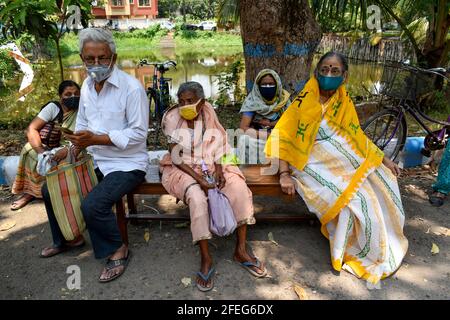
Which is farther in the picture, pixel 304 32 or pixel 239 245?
pixel 304 32

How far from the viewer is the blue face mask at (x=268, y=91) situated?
3155mm

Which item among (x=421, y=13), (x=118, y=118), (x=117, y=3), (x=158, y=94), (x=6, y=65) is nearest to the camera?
(x=118, y=118)

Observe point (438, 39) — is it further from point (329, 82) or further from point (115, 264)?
point (115, 264)

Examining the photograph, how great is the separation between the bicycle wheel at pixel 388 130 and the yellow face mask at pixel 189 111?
6.89 feet

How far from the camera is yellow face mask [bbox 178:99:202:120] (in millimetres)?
2643

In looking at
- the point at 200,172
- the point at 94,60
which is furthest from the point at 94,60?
the point at 200,172

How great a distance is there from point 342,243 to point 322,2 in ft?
11.6

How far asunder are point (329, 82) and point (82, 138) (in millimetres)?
1730

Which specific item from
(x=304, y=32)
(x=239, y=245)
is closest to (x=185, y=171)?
(x=239, y=245)

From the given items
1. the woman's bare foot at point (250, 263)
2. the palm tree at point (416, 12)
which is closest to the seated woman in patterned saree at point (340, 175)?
the woman's bare foot at point (250, 263)

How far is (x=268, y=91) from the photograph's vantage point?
10.4 feet

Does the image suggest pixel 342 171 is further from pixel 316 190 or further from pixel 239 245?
pixel 239 245

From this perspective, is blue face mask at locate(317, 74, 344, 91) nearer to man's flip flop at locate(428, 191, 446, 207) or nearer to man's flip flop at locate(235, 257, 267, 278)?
man's flip flop at locate(235, 257, 267, 278)

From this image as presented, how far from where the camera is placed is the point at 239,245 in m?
2.64
